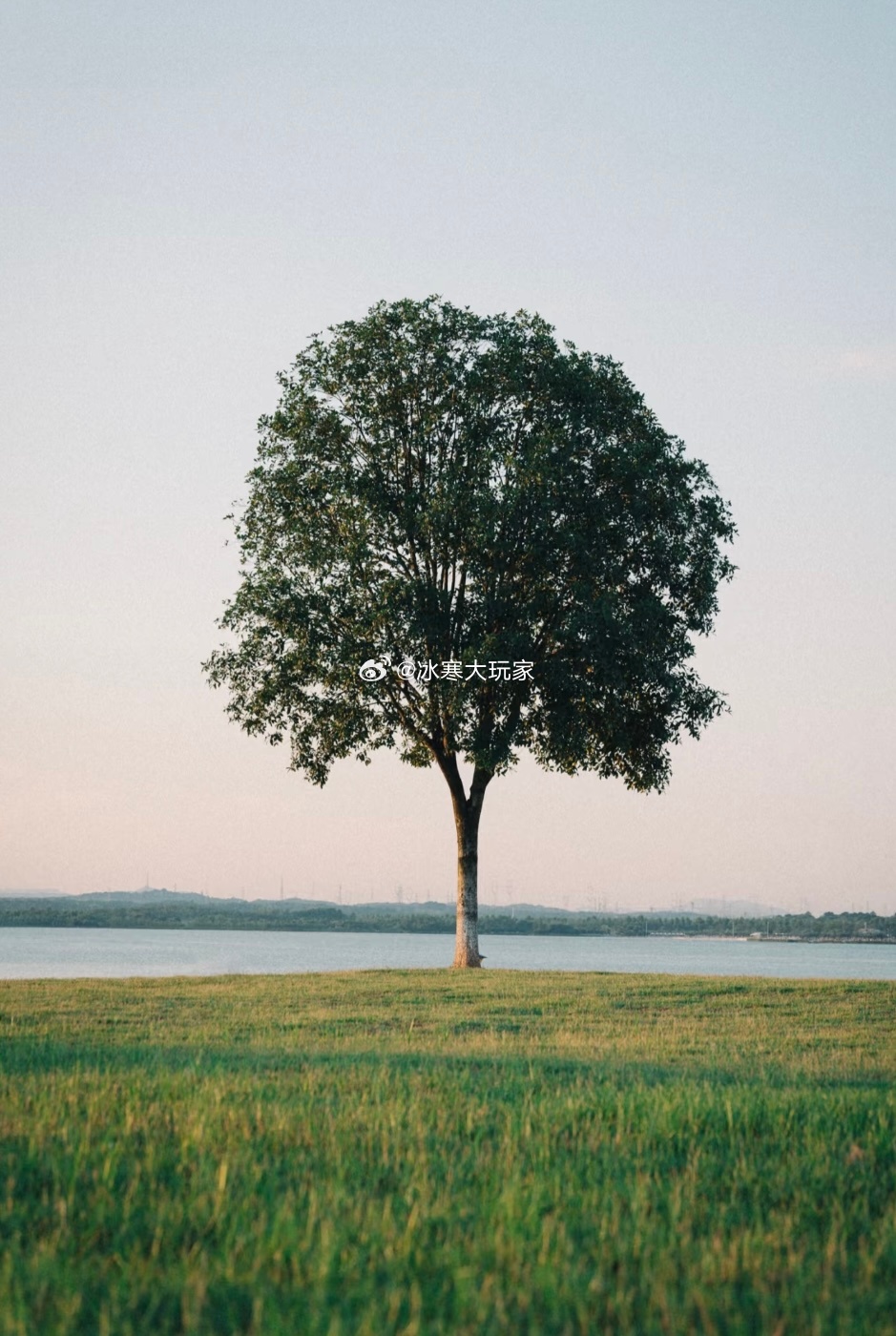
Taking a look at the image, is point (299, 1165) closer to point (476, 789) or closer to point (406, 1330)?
point (406, 1330)

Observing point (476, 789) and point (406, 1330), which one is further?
point (476, 789)

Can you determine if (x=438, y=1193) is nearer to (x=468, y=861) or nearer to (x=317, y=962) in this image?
(x=468, y=861)

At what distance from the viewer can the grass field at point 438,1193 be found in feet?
15.6

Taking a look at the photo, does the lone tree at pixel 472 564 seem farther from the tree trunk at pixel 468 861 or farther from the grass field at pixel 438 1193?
the grass field at pixel 438 1193

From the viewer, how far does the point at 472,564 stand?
30.8 m

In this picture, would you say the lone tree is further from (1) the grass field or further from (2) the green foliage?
(1) the grass field

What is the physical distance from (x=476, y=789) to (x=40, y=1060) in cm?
2109

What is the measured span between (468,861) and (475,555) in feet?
27.8

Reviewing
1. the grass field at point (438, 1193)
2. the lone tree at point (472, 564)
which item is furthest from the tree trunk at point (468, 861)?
the grass field at point (438, 1193)

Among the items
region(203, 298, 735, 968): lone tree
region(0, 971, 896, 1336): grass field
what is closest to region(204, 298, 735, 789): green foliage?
region(203, 298, 735, 968): lone tree

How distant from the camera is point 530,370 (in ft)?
105

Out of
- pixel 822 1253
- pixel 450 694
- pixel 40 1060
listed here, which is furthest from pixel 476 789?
pixel 822 1253

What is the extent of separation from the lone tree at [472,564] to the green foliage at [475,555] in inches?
2.3

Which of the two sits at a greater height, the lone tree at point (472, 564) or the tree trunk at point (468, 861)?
the lone tree at point (472, 564)
